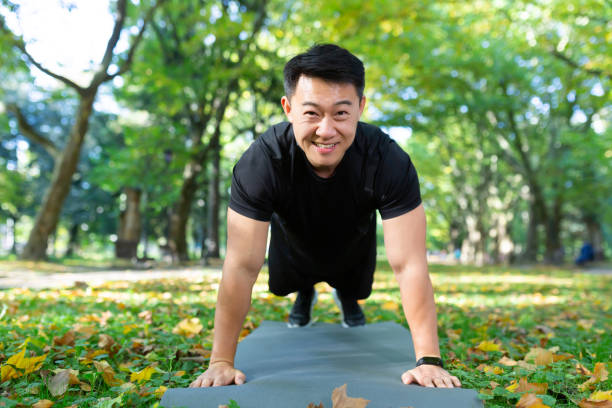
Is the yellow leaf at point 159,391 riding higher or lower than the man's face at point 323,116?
lower

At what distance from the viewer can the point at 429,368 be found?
2.39 meters

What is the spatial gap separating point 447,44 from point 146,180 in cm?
1078

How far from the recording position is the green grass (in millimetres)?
2342

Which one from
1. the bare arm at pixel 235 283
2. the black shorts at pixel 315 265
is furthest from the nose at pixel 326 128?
the black shorts at pixel 315 265

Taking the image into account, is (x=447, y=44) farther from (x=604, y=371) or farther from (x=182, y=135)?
(x=604, y=371)

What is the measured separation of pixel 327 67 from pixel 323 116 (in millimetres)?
241

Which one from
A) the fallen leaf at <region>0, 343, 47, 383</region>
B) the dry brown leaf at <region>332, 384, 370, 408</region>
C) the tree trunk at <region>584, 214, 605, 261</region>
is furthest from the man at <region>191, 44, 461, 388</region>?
the tree trunk at <region>584, 214, 605, 261</region>

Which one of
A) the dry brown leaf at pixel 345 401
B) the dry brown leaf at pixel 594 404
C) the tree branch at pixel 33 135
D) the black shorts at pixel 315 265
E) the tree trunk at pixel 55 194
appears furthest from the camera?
the tree branch at pixel 33 135

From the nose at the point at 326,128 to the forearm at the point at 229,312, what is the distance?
850 millimetres

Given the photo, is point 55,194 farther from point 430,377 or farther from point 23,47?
point 430,377

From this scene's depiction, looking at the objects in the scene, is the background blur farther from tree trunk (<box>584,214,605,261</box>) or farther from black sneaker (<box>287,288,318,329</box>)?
black sneaker (<box>287,288,318,329</box>)

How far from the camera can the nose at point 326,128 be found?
2385mm

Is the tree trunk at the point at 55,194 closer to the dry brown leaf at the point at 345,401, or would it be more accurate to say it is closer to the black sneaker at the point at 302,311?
the black sneaker at the point at 302,311

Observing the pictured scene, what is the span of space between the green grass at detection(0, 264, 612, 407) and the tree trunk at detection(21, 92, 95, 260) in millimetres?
5860
